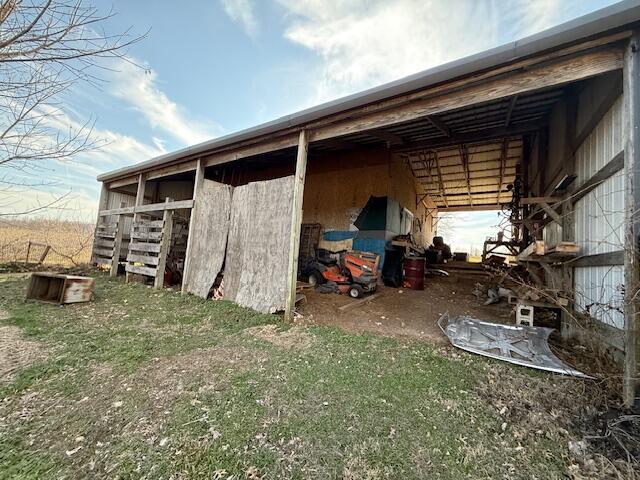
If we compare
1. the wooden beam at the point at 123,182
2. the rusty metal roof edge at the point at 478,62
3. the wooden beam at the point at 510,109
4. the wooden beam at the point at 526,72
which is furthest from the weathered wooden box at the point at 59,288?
the wooden beam at the point at 510,109

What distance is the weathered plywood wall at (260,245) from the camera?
12.9 ft

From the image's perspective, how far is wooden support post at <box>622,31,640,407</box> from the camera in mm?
1740

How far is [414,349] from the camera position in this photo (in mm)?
2836

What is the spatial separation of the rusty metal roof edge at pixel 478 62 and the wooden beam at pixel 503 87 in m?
0.21

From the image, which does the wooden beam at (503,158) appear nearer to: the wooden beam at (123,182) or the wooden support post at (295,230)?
the wooden support post at (295,230)

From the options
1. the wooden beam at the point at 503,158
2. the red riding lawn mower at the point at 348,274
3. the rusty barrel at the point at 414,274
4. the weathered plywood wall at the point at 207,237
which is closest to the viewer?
the weathered plywood wall at the point at 207,237

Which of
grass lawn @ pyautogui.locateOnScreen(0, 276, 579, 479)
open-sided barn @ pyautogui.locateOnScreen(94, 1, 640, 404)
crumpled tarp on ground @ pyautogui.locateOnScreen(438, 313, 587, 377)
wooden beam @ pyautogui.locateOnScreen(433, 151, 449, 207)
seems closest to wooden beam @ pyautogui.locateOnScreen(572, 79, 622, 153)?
open-sided barn @ pyautogui.locateOnScreen(94, 1, 640, 404)

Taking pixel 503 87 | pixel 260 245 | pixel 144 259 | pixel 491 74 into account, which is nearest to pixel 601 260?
pixel 503 87

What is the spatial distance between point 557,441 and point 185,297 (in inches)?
200

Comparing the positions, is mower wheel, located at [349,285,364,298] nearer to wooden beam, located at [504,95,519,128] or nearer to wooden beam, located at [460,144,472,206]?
wooden beam, located at [504,95,519,128]

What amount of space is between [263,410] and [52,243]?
38.0 feet

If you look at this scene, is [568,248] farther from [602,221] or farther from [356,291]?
[356,291]

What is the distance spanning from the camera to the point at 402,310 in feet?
14.7

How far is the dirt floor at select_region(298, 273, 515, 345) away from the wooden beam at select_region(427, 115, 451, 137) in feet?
11.3
